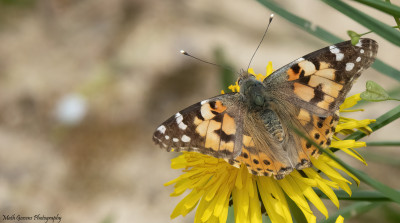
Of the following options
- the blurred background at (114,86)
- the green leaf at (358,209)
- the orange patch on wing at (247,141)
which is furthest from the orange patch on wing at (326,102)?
the blurred background at (114,86)

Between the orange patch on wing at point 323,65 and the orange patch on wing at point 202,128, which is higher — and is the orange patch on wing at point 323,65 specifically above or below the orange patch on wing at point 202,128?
below

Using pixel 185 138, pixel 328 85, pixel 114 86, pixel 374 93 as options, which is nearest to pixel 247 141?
pixel 185 138

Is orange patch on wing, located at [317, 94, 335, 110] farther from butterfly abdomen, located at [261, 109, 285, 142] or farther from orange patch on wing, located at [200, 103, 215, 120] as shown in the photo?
orange patch on wing, located at [200, 103, 215, 120]

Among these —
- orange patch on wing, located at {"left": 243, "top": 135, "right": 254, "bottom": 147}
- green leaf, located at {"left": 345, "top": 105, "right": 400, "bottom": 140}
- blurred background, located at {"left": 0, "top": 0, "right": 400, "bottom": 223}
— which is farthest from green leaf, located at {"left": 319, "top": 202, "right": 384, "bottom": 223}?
blurred background, located at {"left": 0, "top": 0, "right": 400, "bottom": 223}

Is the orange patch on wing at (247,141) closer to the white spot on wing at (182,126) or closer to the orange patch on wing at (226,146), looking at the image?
the orange patch on wing at (226,146)

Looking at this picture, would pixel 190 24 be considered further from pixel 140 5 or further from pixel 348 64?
pixel 348 64

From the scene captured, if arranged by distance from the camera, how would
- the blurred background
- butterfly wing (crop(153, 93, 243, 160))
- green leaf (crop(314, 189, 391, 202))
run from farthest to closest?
1. the blurred background
2. butterfly wing (crop(153, 93, 243, 160))
3. green leaf (crop(314, 189, 391, 202))

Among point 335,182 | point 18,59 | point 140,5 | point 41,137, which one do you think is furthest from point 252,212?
point 18,59
